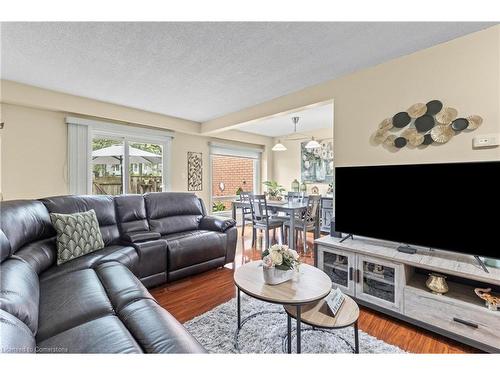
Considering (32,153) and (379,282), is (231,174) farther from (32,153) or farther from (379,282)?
(379,282)

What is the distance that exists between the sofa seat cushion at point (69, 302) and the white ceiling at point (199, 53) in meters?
1.86

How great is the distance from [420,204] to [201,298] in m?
2.14

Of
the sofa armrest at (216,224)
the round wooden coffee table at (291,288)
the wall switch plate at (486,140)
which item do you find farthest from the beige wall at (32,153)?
the wall switch plate at (486,140)

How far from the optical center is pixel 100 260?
2082 mm

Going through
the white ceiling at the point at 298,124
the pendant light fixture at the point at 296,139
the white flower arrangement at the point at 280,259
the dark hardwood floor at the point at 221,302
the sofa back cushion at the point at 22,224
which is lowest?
the dark hardwood floor at the point at 221,302

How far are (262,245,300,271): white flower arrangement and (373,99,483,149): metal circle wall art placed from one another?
1.55 m

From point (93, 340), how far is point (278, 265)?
1.06m

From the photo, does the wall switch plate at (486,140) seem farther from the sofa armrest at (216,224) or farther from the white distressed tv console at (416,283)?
the sofa armrest at (216,224)

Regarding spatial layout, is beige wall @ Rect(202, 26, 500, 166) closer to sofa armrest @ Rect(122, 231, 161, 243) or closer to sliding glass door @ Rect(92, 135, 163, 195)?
sofa armrest @ Rect(122, 231, 161, 243)

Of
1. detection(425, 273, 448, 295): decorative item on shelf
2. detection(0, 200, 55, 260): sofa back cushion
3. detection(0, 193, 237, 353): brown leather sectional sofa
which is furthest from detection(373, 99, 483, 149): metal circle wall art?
detection(0, 200, 55, 260): sofa back cushion

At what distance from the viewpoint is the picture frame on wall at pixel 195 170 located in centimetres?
496
